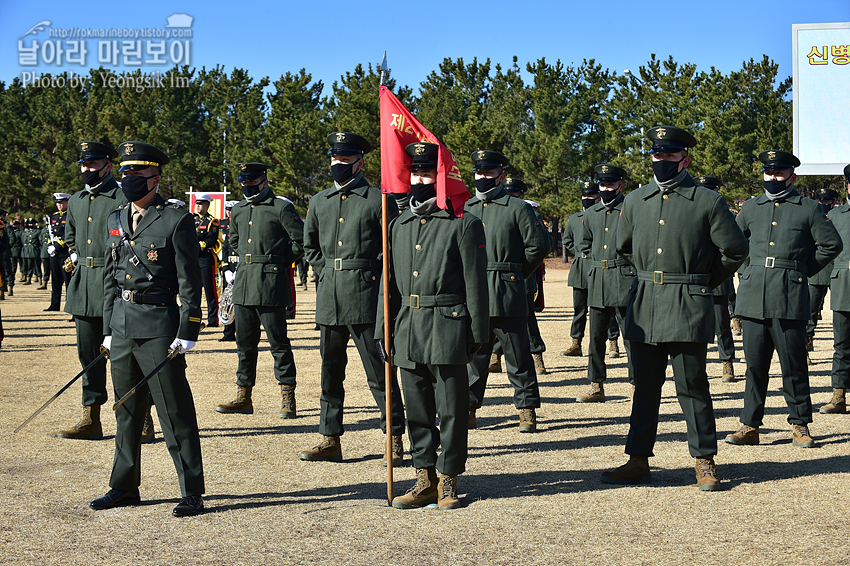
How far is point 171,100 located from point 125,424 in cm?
5468

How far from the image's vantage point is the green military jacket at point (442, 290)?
5840 mm

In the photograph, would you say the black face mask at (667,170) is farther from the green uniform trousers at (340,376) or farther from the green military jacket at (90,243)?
the green military jacket at (90,243)

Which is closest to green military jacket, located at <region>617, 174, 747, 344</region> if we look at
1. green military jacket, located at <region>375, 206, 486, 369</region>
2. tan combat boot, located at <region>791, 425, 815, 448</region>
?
green military jacket, located at <region>375, 206, 486, 369</region>

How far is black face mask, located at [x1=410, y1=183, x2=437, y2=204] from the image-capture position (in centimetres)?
594

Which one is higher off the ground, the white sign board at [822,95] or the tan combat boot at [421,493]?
the white sign board at [822,95]

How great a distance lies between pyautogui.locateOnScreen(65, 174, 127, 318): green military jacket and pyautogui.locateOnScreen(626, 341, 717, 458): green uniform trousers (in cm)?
444

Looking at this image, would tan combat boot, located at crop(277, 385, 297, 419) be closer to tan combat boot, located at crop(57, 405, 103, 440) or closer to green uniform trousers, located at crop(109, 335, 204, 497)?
tan combat boot, located at crop(57, 405, 103, 440)

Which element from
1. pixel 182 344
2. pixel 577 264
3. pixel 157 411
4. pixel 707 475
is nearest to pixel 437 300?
pixel 182 344

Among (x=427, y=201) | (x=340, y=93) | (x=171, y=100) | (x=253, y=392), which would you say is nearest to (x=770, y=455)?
(x=427, y=201)

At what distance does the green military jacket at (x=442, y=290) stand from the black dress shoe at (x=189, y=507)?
1.51 m

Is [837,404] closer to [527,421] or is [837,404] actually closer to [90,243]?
[527,421]

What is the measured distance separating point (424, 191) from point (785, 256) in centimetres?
371

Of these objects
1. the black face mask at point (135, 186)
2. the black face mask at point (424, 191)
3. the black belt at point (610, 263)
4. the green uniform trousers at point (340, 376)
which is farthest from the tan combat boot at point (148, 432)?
the black belt at point (610, 263)

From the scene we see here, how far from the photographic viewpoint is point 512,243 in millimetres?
8672
